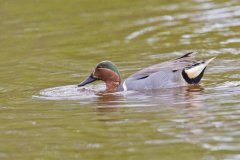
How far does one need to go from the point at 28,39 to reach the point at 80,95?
556 cm

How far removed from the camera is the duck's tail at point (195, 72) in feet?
39.7

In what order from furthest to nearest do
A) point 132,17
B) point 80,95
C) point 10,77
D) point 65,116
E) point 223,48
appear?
point 132,17, point 223,48, point 10,77, point 80,95, point 65,116

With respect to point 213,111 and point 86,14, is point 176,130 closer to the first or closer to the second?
point 213,111

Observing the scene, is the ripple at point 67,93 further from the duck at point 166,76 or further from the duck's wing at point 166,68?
the duck's wing at point 166,68

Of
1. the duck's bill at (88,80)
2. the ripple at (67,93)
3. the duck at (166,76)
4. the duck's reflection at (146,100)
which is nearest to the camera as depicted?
the duck's reflection at (146,100)

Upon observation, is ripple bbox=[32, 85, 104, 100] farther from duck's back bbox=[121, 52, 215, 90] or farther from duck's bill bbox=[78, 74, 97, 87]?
duck's back bbox=[121, 52, 215, 90]

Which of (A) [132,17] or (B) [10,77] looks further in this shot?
(A) [132,17]

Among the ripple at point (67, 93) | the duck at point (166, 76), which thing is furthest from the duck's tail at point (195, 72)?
the ripple at point (67, 93)

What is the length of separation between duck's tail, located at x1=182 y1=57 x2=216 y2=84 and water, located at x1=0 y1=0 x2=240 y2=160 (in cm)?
19

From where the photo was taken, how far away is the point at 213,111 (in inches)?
389

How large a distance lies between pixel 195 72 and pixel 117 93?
1192 millimetres

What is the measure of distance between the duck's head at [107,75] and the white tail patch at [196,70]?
108 centimetres

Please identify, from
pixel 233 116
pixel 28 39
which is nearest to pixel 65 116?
pixel 233 116

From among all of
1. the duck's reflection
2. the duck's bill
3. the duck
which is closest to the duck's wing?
the duck
